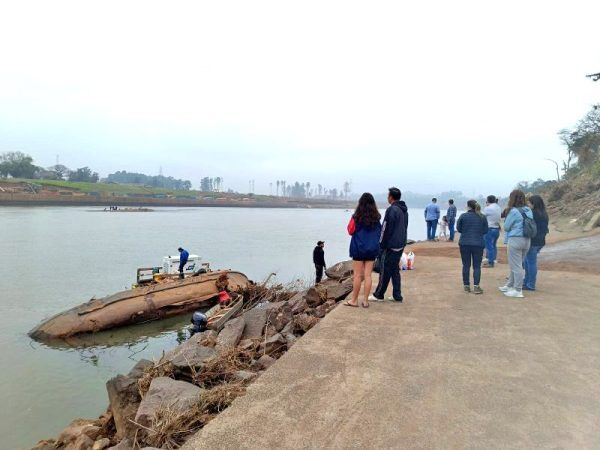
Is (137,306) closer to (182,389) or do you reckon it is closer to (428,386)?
(182,389)

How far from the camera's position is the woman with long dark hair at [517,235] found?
6.78m

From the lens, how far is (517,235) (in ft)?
22.2

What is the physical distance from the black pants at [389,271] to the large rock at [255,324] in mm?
2135

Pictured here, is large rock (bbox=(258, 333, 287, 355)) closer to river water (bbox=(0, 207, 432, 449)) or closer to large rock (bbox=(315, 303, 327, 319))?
large rock (bbox=(315, 303, 327, 319))

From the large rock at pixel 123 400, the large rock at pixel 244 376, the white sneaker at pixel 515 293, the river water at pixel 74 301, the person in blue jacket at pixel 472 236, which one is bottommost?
the river water at pixel 74 301

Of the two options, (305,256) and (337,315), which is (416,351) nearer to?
(337,315)

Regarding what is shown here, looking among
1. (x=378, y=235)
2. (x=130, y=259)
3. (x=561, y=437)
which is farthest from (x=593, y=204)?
(x=130, y=259)

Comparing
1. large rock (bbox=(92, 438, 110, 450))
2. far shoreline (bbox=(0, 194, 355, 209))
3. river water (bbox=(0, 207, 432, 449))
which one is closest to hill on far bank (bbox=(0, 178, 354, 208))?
far shoreline (bbox=(0, 194, 355, 209))

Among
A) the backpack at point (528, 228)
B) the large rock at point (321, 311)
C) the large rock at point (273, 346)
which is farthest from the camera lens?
the large rock at point (321, 311)

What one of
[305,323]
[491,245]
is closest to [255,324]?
[305,323]

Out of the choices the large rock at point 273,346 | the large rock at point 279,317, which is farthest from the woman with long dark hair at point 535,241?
the large rock at point 273,346

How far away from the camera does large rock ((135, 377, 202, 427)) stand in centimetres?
370

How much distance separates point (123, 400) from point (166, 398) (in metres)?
1.16

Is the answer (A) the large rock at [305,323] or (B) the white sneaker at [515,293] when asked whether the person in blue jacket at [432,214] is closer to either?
(B) the white sneaker at [515,293]
